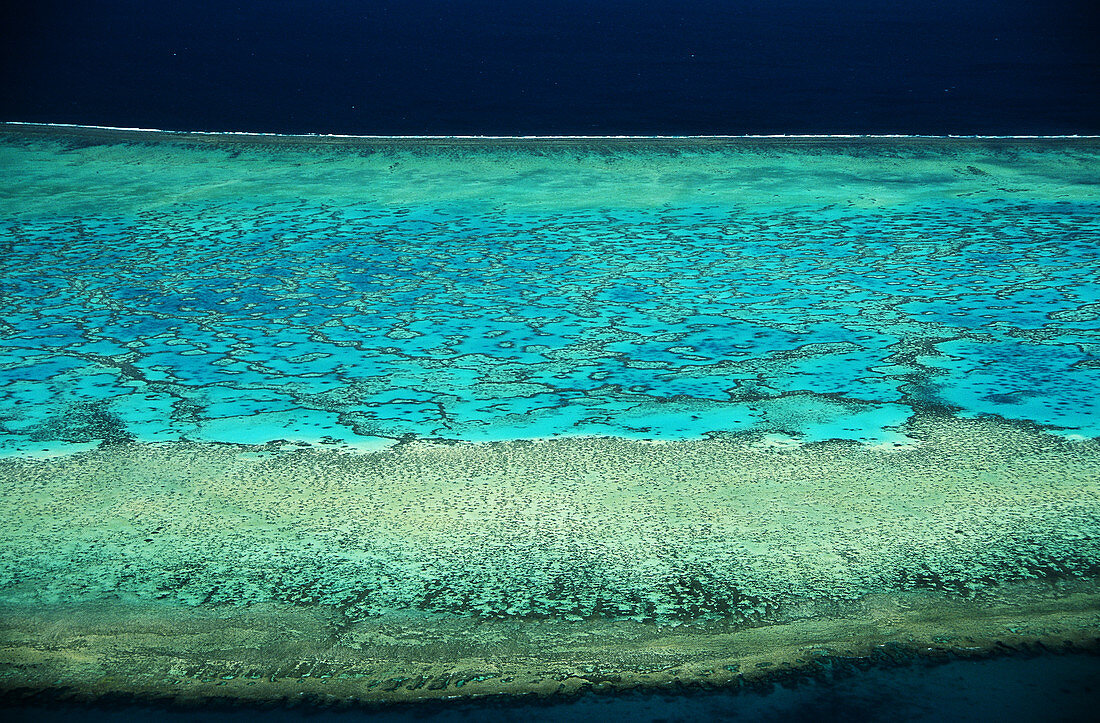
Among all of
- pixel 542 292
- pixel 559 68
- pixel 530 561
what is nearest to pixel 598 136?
pixel 542 292

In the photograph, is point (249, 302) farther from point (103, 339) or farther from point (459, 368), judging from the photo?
point (459, 368)

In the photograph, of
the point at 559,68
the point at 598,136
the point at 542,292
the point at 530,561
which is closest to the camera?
the point at 530,561

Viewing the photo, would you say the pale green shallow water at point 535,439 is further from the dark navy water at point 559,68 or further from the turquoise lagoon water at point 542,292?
the dark navy water at point 559,68

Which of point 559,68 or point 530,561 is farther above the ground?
point 559,68

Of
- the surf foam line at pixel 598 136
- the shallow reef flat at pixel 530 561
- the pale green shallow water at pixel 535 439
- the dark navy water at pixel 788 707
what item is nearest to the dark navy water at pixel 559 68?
the surf foam line at pixel 598 136

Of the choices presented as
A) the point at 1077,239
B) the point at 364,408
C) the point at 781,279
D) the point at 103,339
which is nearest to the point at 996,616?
the point at 364,408

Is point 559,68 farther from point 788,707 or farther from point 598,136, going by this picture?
point 788,707

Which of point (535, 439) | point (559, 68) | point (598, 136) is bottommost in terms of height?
point (535, 439)
